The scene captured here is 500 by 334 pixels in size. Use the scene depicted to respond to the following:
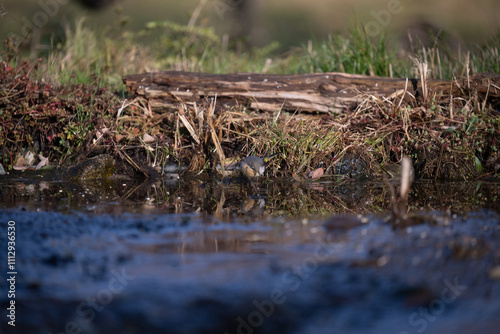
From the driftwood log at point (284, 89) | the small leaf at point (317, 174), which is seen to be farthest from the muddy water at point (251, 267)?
the driftwood log at point (284, 89)

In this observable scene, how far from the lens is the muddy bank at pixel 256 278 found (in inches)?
71.1

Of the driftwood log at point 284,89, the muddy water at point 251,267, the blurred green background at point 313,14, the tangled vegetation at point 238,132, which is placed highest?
the blurred green background at point 313,14

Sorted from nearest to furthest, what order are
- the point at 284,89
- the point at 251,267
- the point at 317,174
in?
the point at 251,267 < the point at 317,174 < the point at 284,89

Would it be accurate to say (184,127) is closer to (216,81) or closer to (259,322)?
(216,81)

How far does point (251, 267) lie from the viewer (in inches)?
89.8

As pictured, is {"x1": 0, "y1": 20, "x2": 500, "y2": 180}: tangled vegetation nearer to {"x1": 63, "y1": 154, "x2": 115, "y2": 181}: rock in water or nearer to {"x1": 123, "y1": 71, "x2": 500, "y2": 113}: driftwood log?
{"x1": 123, "y1": 71, "x2": 500, "y2": 113}: driftwood log

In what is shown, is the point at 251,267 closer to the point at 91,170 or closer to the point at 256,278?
the point at 256,278

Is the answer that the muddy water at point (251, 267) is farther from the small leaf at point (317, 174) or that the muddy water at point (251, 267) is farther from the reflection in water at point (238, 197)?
the small leaf at point (317, 174)

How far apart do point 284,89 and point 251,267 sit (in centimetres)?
368

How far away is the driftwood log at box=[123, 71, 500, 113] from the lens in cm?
564

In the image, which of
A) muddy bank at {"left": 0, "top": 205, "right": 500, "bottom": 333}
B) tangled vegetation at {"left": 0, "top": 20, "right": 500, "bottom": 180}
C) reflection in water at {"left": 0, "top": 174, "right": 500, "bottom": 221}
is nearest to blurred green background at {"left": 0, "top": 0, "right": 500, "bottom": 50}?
tangled vegetation at {"left": 0, "top": 20, "right": 500, "bottom": 180}

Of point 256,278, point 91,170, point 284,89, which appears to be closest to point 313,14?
point 284,89

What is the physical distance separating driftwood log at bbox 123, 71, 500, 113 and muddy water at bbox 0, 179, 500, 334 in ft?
6.97

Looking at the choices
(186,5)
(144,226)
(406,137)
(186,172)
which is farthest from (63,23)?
(186,5)
